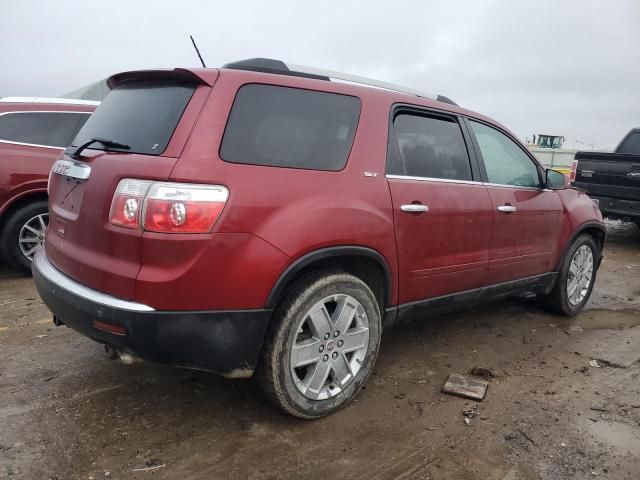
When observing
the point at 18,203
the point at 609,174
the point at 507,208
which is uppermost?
the point at 609,174

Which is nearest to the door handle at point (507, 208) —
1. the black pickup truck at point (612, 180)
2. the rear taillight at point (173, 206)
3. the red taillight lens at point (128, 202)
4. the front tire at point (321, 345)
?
the front tire at point (321, 345)

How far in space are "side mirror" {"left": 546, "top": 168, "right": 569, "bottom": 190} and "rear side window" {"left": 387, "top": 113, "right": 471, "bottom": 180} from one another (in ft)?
3.79

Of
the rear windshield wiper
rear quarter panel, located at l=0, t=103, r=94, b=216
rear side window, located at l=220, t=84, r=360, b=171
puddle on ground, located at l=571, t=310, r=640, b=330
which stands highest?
rear side window, located at l=220, t=84, r=360, b=171

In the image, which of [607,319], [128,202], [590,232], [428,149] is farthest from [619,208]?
[128,202]

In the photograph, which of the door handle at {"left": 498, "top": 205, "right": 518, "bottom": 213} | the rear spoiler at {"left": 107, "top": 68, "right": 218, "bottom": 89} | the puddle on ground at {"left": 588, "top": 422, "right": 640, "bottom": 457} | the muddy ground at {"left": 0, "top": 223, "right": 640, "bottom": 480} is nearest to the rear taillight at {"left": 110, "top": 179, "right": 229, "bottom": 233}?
the rear spoiler at {"left": 107, "top": 68, "right": 218, "bottom": 89}

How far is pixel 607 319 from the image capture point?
480 cm

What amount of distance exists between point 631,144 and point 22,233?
33.0ft

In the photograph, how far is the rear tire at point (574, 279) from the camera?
4.62m

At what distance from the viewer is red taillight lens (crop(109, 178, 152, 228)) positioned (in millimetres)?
2283

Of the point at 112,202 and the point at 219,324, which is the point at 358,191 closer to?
the point at 219,324

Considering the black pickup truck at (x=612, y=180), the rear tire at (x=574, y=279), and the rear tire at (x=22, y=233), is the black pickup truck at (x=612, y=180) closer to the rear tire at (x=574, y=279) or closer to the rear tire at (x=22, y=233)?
the rear tire at (x=574, y=279)

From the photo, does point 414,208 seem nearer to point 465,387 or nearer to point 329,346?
point 329,346

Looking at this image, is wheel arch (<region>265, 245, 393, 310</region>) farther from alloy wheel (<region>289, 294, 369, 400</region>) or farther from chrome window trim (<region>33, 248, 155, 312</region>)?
chrome window trim (<region>33, 248, 155, 312</region>)

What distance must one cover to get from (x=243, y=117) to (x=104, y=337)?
1233 mm
